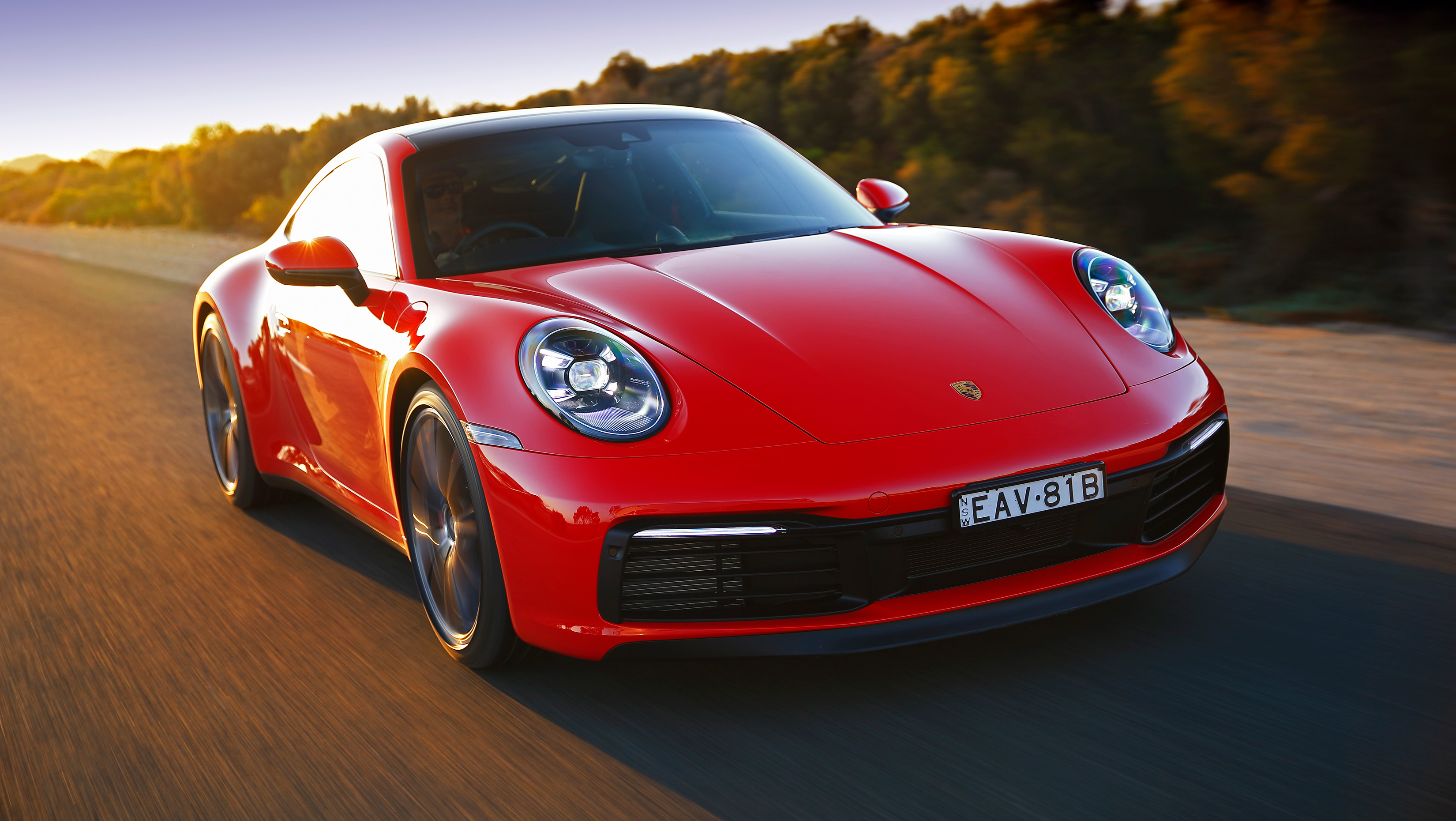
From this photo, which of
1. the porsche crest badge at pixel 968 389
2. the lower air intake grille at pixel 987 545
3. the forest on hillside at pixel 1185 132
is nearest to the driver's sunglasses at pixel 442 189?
the porsche crest badge at pixel 968 389

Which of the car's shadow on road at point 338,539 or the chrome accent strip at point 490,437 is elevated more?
the chrome accent strip at point 490,437

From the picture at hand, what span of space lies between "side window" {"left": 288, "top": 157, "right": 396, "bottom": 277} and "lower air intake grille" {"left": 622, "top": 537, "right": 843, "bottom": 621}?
142 cm

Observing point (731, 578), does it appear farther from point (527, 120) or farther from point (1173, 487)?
point (527, 120)

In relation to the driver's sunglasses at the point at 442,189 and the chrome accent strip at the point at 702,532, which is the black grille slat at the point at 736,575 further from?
the driver's sunglasses at the point at 442,189

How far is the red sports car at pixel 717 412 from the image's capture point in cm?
268

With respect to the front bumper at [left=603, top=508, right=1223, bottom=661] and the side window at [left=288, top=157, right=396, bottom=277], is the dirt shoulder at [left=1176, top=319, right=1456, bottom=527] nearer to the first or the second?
Answer: the front bumper at [left=603, top=508, right=1223, bottom=661]

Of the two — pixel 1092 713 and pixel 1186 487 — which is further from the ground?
pixel 1186 487

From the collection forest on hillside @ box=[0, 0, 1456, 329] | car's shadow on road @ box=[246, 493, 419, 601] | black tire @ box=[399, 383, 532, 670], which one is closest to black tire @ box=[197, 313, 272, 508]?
car's shadow on road @ box=[246, 493, 419, 601]

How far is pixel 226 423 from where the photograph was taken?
5.11 m

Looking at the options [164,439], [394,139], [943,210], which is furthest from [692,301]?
[943,210]

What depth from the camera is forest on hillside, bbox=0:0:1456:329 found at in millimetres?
8055

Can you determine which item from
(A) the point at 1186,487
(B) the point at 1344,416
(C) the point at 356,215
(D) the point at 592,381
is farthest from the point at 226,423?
(B) the point at 1344,416

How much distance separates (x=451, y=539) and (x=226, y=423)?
2.29 metres

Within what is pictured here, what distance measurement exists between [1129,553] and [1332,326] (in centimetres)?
558
